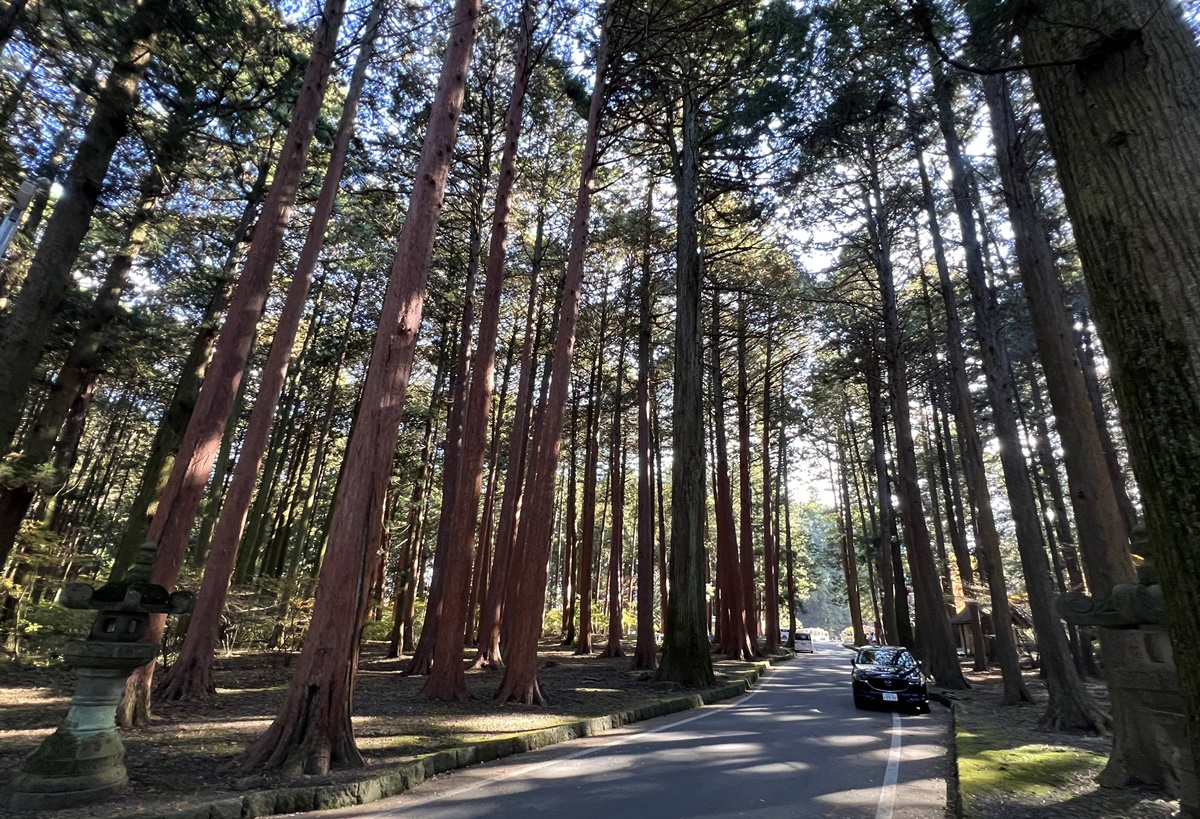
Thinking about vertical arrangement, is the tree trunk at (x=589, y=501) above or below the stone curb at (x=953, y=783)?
above

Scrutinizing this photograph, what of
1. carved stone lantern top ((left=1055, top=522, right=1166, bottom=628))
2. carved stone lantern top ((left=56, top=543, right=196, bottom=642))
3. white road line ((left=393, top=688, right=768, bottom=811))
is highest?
carved stone lantern top ((left=1055, top=522, right=1166, bottom=628))

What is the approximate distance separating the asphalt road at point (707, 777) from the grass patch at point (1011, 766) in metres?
0.35

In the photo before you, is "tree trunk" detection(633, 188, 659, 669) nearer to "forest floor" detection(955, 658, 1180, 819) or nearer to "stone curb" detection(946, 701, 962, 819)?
"forest floor" detection(955, 658, 1180, 819)

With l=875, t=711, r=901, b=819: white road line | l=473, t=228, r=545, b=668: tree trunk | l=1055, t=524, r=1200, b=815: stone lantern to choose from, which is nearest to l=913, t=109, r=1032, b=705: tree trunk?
l=875, t=711, r=901, b=819: white road line

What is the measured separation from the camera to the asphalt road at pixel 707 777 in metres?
4.86

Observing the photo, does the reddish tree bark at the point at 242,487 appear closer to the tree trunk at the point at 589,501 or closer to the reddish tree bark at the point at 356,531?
the reddish tree bark at the point at 356,531

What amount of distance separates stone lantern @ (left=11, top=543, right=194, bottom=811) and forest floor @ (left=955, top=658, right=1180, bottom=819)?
7009 millimetres

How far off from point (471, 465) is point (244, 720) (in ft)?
17.2

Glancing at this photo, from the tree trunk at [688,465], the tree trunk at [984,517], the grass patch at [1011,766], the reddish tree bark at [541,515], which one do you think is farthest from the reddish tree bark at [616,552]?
the grass patch at [1011,766]

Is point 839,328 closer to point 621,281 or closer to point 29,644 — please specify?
point 621,281

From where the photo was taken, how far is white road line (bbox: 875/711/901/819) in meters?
5.00

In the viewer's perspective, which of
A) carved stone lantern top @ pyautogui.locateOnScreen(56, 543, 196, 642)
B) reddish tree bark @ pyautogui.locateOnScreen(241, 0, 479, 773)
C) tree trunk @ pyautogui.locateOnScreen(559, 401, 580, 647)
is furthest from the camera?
tree trunk @ pyautogui.locateOnScreen(559, 401, 580, 647)

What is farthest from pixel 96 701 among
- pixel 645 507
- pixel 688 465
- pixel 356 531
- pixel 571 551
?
pixel 571 551

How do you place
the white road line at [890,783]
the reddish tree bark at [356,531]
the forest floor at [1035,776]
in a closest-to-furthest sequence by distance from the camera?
the forest floor at [1035,776]
the white road line at [890,783]
the reddish tree bark at [356,531]
